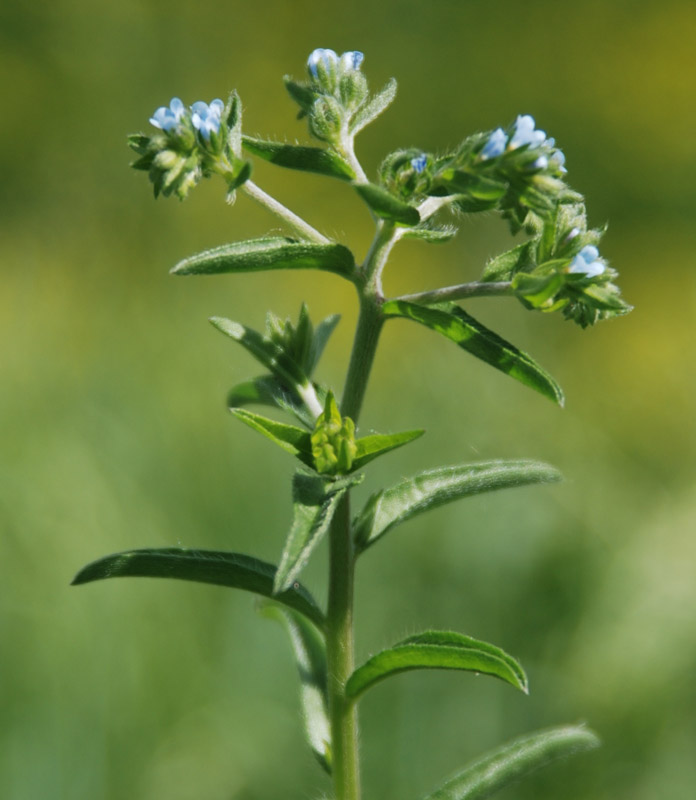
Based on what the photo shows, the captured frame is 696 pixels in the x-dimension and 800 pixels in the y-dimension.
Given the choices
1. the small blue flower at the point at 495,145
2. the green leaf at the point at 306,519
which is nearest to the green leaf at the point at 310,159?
→ the small blue flower at the point at 495,145

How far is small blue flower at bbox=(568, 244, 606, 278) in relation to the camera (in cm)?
86

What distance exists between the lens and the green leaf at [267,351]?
0.93 meters

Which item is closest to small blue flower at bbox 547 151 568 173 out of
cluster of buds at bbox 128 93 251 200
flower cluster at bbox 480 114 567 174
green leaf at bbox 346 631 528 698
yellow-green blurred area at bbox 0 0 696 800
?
flower cluster at bbox 480 114 567 174

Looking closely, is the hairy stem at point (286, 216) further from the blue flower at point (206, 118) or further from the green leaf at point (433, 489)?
the green leaf at point (433, 489)

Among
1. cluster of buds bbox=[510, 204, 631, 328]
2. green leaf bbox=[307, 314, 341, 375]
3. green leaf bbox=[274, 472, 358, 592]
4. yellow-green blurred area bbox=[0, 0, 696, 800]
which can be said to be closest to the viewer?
green leaf bbox=[274, 472, 358, 592]

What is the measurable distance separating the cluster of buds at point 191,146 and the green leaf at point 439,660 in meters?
0.39

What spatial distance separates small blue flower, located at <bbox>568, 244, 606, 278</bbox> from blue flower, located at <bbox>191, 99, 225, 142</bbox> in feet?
1.01

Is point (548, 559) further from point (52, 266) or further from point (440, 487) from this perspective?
point (52, 266)

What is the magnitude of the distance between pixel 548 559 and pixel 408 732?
Answer: 456 millimetres

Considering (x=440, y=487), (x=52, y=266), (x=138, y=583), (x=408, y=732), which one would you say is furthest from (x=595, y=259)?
(x=52, y=266)

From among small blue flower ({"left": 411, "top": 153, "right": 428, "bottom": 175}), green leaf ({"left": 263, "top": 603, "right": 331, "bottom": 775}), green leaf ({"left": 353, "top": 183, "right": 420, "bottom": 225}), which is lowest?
green leaf ({"left": 263, "top": 603, "right": 331, "bottom": 775})

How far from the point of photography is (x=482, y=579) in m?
2.09

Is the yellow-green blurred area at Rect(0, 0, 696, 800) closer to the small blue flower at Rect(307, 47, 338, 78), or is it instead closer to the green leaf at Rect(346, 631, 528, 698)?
the small blue flower at Rect(307, 47, 338, 78)

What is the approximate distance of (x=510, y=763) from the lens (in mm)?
948
